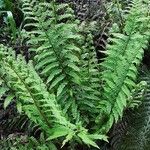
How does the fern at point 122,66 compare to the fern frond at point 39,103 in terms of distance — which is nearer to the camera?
the fern frond at point 39,103

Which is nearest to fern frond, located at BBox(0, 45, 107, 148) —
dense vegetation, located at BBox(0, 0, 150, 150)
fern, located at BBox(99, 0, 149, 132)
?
dense vegetation, located at BBox(0, 0, 150, 150)

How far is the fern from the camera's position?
362 cm

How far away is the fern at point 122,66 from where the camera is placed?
11.9 feet

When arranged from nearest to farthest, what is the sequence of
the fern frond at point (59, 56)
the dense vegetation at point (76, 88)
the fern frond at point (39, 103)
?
the fern frond at point (39, 103) < the dense vegetation at point (76, 88) < the fern frond at point (59, 56)

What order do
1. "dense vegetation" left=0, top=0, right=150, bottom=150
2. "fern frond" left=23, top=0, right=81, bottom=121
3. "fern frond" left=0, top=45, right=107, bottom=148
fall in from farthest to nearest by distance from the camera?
"fern frond" left=23, top=0, right=81, bottom=121
"dense vegetation" left=0, top=0, right=150, bottom=150
"fern frond" left=0, top=45, right=107, bottom=148

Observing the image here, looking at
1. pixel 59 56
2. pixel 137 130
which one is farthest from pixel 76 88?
pixel 137 130

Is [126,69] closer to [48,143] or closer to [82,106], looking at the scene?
[82,106]

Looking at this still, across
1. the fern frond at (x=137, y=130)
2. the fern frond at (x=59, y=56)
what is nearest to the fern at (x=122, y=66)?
the fern frond at (x=137, y=130)

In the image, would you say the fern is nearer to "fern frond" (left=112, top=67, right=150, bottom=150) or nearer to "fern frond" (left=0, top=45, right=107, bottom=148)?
"fern frond" (left=112, top=67, right=150, bottom=150)

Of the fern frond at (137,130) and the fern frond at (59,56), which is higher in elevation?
the fern frond at (59,56)

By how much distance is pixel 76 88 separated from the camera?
3959 mm

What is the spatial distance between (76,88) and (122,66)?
527mm

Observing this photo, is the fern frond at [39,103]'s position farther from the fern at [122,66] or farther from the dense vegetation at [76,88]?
the fern at [122,66]

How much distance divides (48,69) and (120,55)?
625 millimetres
